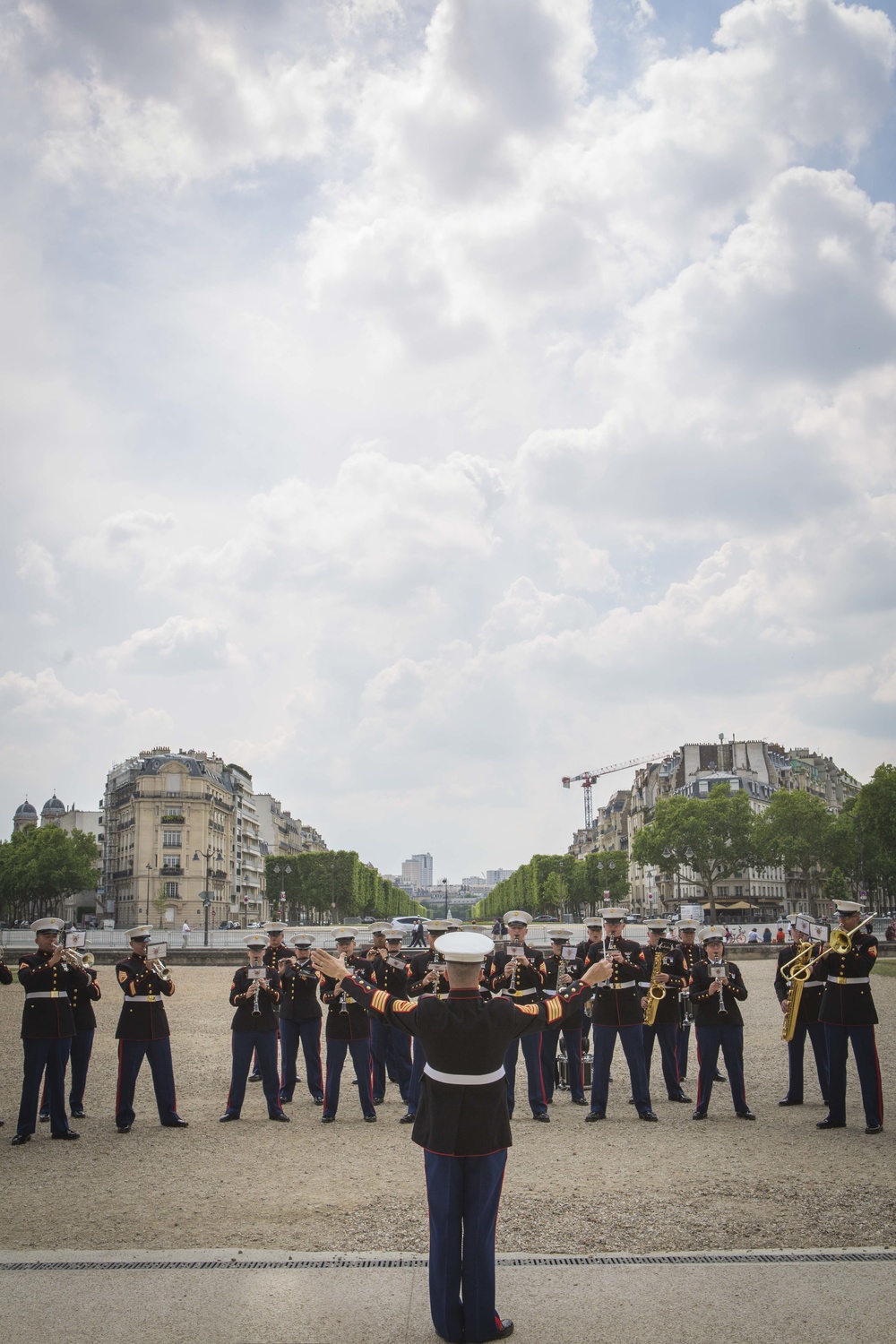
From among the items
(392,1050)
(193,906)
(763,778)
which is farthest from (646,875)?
(392,1050)

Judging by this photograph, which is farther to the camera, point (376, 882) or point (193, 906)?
point (376, 882)

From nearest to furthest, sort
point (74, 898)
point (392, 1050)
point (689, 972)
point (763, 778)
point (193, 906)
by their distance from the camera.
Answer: point (689, 972), point (392, 1050), point (193, 906), point (74, 898), point (763, 778)

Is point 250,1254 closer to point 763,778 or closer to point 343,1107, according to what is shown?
point 343,1107

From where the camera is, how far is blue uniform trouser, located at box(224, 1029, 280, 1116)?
12.7 meters

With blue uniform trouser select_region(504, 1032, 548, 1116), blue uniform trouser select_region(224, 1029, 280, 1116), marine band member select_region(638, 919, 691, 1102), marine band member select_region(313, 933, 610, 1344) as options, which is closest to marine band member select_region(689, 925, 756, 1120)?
marine band member select_region(638, 919, 691, 1102)

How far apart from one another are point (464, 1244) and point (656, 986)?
321 inches

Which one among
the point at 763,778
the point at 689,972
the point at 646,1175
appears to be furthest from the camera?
the point at 763,778

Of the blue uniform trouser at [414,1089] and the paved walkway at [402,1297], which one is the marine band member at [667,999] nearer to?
the blue uniform trouser at [414,1089]

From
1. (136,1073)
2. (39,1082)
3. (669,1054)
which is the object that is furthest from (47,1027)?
(669,1054)

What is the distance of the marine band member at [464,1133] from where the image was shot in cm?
583

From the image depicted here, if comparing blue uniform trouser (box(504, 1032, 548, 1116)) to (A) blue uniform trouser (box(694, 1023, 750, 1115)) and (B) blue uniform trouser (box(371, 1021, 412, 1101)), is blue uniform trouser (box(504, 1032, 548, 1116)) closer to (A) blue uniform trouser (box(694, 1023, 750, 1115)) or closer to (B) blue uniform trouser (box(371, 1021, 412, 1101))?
(A) blue uniform trouser (box(694, 1023, 750, 1115))

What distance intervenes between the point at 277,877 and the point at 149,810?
2540 cm

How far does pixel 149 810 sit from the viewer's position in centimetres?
10888

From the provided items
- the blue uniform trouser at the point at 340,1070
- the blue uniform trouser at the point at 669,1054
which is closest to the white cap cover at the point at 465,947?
the blue uniform trouser at the point at 340,1070
